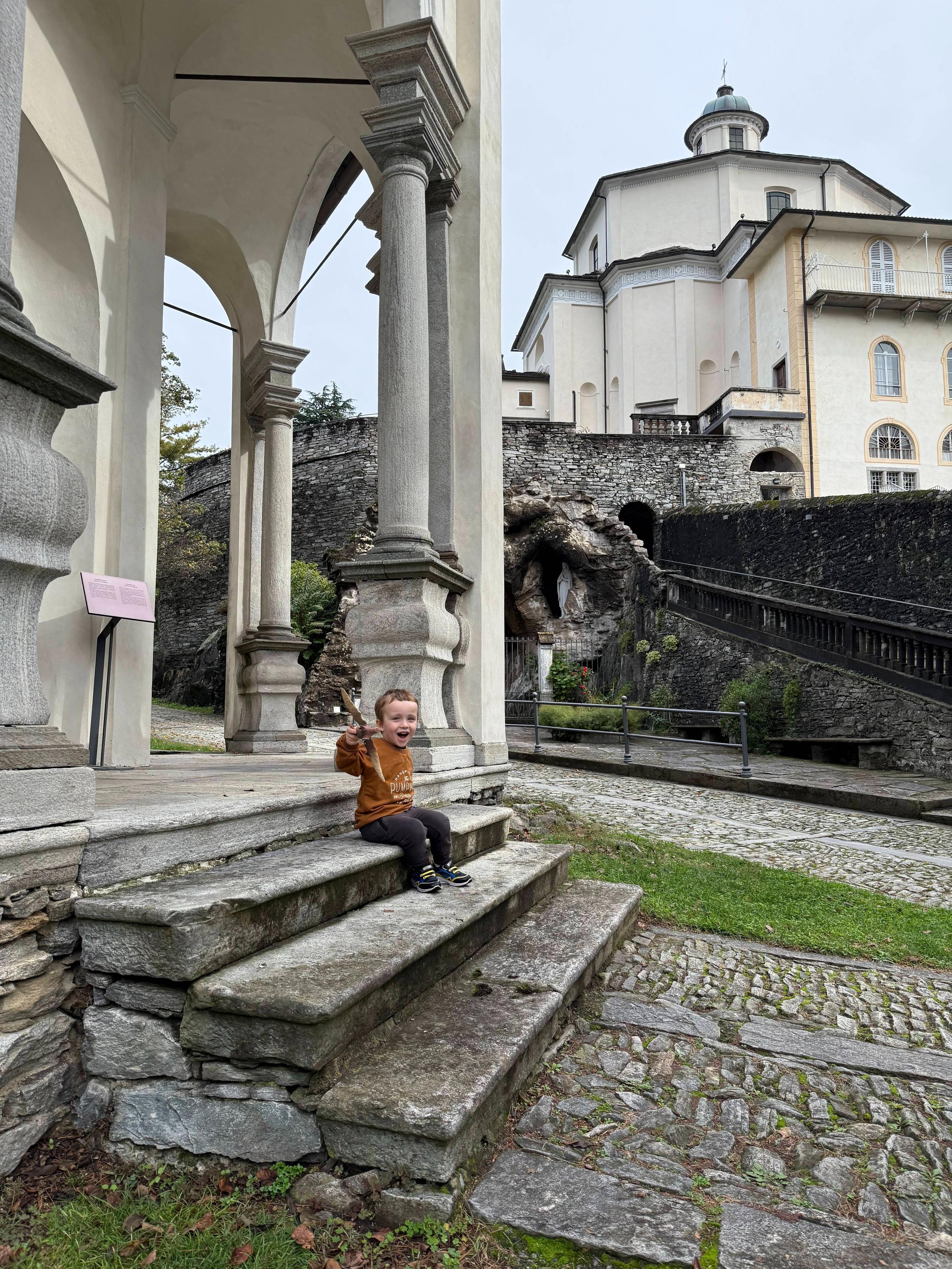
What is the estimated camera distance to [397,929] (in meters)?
2.79

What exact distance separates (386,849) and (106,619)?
3.46 meters

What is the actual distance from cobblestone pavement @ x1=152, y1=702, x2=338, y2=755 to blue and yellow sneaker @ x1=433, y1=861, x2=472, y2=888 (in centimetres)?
531

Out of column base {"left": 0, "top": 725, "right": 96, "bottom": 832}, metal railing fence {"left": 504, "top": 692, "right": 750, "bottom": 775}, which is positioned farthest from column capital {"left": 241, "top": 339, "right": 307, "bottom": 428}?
column base {"left": 0, "top": 725, "right": 96, "bottom": 832}

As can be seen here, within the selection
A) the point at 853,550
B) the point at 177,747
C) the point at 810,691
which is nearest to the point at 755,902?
the point at 177,747

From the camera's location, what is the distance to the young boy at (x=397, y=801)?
3.43 meters

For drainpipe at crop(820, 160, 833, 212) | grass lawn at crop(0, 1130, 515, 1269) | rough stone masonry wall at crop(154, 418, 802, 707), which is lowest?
grass lawn at crop(0, 1130, 515, 1269)

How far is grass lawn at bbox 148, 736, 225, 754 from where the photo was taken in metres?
8.92

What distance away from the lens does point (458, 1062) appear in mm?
2219

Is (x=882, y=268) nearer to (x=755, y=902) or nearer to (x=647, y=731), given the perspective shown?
(x=647, y=731)

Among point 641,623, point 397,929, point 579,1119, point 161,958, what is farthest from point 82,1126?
point 641,623

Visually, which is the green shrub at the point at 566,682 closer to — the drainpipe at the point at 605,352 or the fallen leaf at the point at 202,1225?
the drainpipe at the point at 605,352

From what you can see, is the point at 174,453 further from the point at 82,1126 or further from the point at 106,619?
the point at 82,1126

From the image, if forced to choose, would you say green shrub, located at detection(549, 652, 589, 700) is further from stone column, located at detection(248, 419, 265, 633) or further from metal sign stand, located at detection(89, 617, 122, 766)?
metal sign stand, located at detection(89, 617, 122, 766)

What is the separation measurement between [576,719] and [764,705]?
3.56 m
